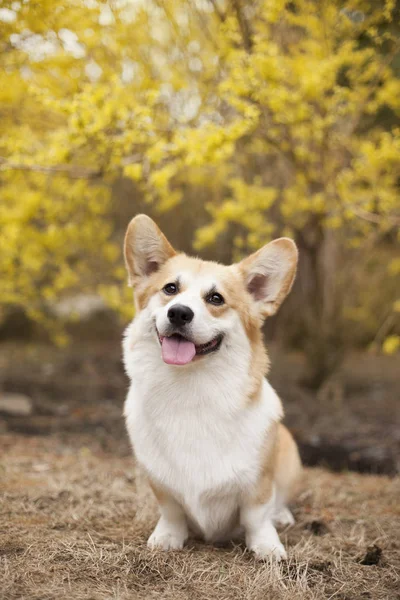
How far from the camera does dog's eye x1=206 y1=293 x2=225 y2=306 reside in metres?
2.45

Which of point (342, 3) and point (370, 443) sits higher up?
point (342, 3)

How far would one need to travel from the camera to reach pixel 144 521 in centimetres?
287

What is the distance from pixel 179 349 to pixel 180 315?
0.50 feet

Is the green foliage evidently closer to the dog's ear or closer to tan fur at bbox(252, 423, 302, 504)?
the dog's ear

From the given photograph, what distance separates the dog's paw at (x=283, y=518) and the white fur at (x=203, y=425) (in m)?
0.45

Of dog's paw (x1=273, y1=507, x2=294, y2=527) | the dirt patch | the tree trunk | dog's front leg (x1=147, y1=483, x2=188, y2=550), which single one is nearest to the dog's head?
dog's front leg (x1=147, y1=483, x2=188, y2=550)

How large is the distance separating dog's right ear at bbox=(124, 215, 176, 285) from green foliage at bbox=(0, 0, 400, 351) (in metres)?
0.83

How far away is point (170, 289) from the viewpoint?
2.50 m

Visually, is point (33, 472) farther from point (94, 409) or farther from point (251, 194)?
point (251, 194)

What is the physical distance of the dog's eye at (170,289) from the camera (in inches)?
98.2

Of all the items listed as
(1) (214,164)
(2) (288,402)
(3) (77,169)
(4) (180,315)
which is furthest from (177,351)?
(2) (288,402)

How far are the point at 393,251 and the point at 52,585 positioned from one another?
707 cm

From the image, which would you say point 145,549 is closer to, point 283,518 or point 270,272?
point 283,518

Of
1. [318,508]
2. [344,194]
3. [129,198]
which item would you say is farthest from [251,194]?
[318,508]
